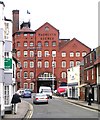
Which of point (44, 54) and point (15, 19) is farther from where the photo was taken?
point (15, 19)

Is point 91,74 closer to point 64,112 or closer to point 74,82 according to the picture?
point 74,82

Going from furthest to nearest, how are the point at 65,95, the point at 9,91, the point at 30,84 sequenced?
the point at 30,84 < the point at 65,95 < the point at 9,91

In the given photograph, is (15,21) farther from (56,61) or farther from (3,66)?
(3,66)

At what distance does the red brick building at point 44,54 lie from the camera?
118375mm

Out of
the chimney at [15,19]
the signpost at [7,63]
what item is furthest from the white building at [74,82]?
the chimney at [15,19]

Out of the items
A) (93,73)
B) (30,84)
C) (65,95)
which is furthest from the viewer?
(30,84)

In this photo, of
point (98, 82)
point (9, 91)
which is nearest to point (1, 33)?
point (9, 91)

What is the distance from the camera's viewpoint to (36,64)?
120m

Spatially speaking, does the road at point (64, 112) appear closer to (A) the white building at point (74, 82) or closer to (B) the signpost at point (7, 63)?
(B) the signpost at point (7, 63)

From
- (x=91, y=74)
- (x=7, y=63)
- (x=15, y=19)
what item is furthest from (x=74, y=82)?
(x=15, y=19)

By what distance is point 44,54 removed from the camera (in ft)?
392

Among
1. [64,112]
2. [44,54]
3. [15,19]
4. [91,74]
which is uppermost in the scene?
[15,19]

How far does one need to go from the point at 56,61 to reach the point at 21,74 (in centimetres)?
1127

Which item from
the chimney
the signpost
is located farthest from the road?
the chimney
